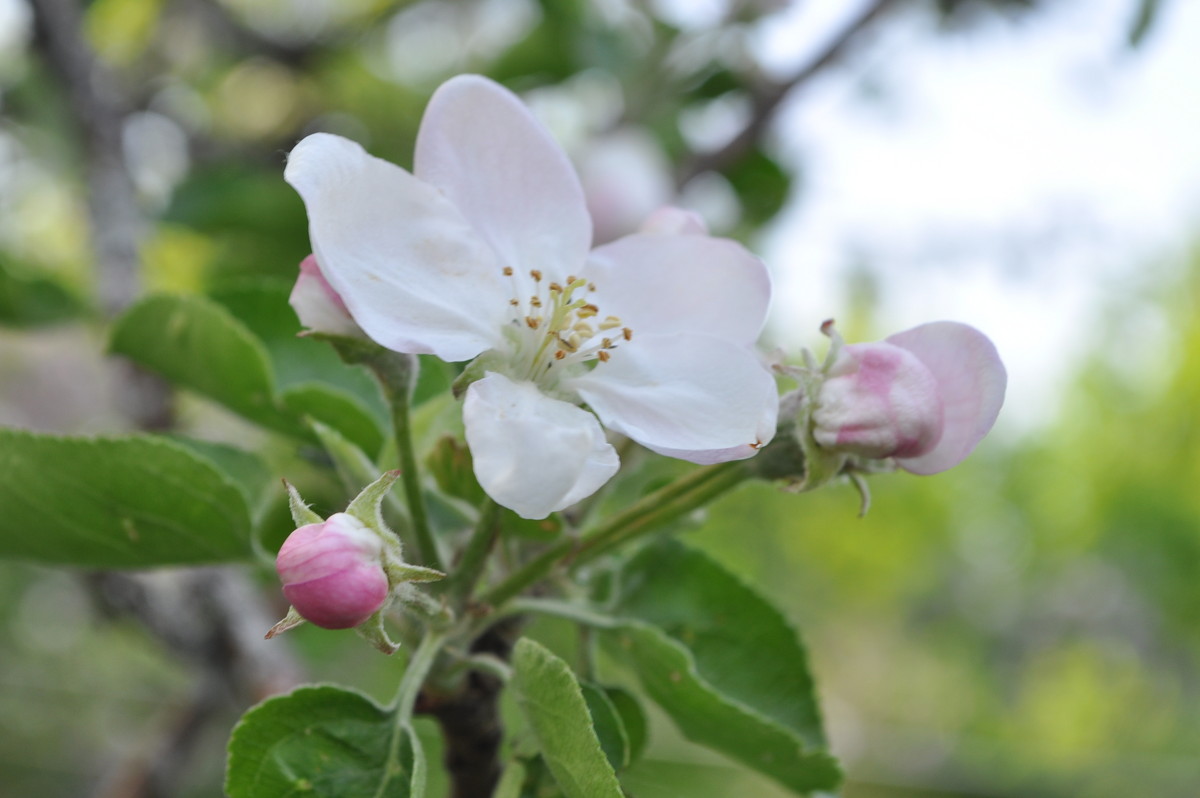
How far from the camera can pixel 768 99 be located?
1299 millimetres

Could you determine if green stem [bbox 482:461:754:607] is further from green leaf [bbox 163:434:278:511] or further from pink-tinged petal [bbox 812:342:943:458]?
green leaf [bbox 163:434:278:511]

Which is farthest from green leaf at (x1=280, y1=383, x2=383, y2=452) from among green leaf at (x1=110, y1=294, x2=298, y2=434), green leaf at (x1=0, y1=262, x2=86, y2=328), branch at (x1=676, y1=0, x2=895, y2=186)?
branch at (x1=676, y1=0, x2=895, y2=186)

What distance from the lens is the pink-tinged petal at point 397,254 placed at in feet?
1.18

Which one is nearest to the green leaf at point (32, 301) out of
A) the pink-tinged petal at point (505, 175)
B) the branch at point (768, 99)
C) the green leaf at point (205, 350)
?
the green leaf at point (205, 350)

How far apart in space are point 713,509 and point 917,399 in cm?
125

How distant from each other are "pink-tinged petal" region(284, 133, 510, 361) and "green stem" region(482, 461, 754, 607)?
0.32ft

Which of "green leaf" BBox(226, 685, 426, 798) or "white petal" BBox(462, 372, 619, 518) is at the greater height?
"white petal" BBox(462, 372, 619, 518)

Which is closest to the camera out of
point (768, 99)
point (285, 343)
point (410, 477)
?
point (410, 477)

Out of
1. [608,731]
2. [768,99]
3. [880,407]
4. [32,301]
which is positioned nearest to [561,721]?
[608,731]

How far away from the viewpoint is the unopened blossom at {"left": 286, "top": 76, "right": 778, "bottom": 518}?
0.35 meters

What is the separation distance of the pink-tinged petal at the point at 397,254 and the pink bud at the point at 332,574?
77 mm

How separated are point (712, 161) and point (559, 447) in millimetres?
1031

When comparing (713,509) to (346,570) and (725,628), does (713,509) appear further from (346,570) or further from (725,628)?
(346,570)

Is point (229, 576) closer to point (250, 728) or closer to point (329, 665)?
point (250, 728)
